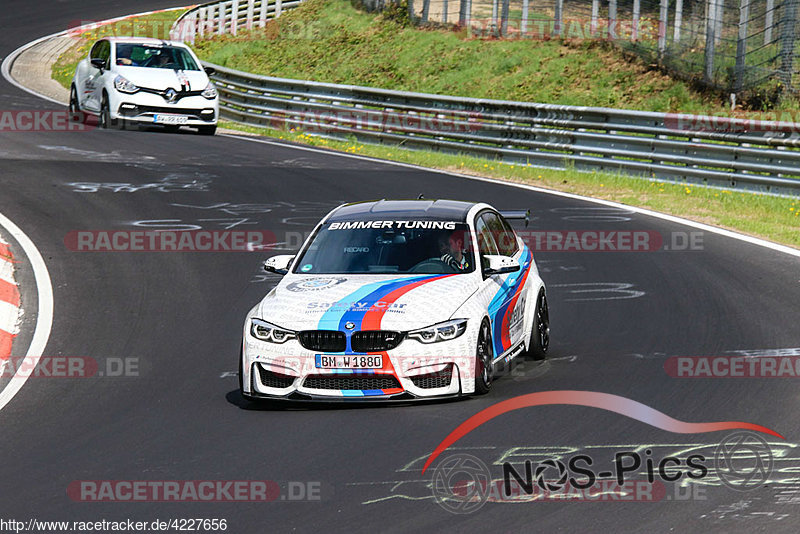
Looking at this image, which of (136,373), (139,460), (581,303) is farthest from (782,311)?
(139,460)

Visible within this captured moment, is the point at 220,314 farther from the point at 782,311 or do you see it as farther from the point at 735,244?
the point at 735,244

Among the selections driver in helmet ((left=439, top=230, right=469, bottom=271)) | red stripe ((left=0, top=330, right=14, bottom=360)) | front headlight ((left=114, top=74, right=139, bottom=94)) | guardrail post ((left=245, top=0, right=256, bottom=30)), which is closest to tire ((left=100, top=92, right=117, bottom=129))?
front headlight ((left=114, top=74, right=139, bottom=94))

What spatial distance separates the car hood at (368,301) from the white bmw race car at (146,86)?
623 inches

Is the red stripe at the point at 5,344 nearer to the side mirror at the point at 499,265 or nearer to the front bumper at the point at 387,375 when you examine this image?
the front bumper at the point at 387,375

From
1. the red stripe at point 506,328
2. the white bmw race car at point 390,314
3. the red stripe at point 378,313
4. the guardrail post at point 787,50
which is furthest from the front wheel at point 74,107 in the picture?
the red stripe at point 378,313

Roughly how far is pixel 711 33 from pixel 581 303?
16.6 metres

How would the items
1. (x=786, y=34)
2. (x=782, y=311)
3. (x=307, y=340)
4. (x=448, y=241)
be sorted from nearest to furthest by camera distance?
(x=307, y=340)
(x=448, y=241)
(x=782, y=311)
(x=786, y=34)

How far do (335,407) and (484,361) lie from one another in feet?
3.86

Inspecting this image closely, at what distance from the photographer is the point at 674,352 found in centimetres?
1062

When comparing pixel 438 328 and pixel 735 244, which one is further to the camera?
pixel 735 244

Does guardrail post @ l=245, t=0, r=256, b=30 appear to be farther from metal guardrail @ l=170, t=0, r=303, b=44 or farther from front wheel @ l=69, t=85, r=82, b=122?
front wheel @ l=69, t=85, r=82, b=122

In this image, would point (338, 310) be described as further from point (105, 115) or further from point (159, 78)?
point (105, 115)

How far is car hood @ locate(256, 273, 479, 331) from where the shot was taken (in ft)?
29.8

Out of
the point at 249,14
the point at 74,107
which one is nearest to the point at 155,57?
the point at 74,107
